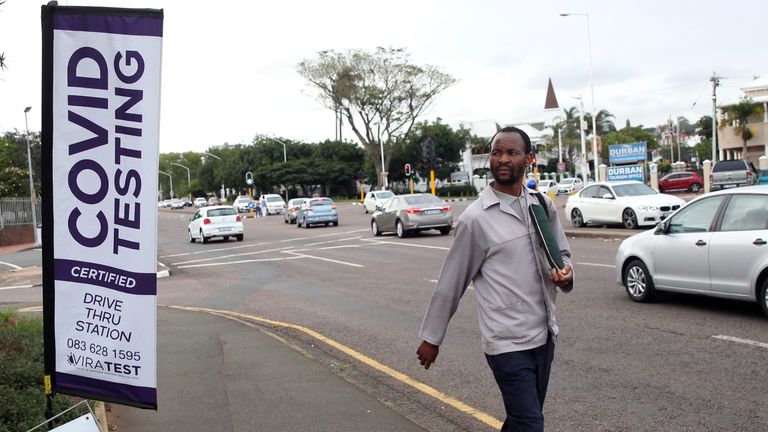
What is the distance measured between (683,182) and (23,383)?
144 feet

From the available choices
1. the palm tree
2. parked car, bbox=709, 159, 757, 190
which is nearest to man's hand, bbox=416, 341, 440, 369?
parked car, bbox=709, 159, 757, 190

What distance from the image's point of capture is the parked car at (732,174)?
34.5 meters

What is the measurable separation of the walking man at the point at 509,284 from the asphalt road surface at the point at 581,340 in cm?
194

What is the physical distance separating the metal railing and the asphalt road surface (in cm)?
3080

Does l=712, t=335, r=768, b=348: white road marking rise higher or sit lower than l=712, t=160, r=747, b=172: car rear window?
lower

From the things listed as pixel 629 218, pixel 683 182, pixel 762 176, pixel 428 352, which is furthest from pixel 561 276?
pixel 683 182

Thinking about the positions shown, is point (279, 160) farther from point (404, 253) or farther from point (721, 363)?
point (721, 363)

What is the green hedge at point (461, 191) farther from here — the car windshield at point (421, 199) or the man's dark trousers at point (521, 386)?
the man's dark trousers at point (521, 386)

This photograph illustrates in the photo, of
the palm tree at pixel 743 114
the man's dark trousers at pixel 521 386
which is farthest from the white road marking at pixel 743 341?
the palm tree at pixel 743 114

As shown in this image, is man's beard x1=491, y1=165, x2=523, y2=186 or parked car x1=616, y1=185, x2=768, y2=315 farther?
parked car x1=616, y1=185, x2=768, y2=315

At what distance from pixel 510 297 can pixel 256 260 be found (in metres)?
17.6

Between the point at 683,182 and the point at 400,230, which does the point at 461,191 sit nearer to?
the point at 683,182

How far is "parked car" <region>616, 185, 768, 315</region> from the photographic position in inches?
320

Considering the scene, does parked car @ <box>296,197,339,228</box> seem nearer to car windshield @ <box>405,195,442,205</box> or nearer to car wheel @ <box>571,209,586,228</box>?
car windshield @ <box>405,195,442,205</box>
